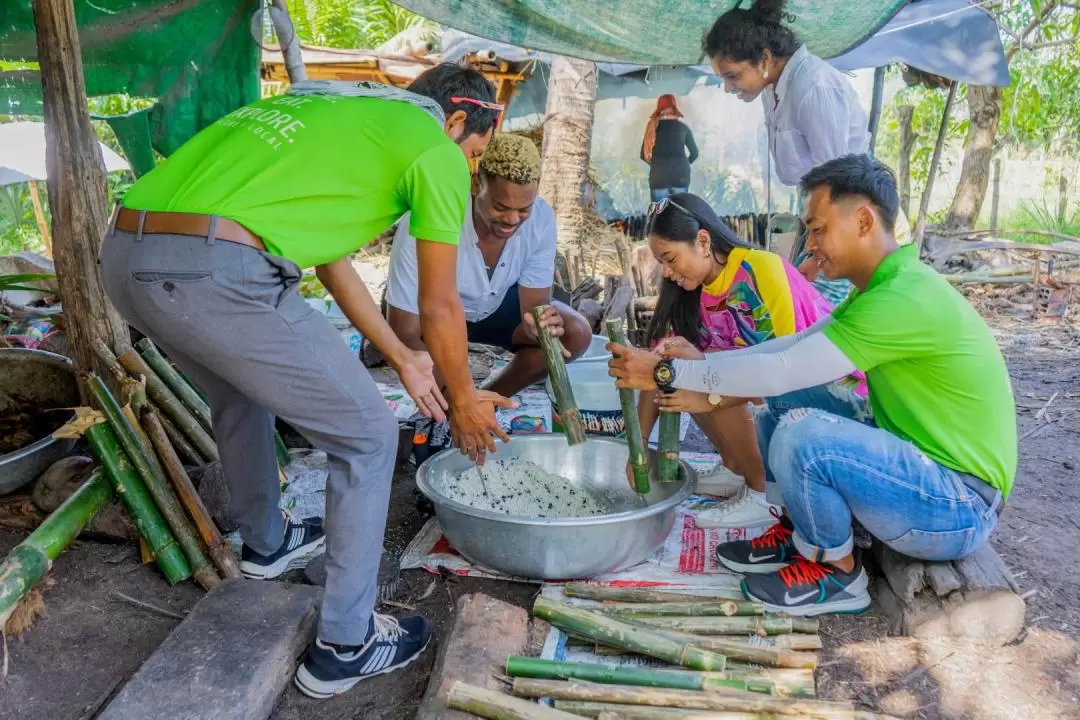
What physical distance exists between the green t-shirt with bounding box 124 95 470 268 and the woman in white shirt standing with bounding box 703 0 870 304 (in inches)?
70.8

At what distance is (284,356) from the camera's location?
1819mm

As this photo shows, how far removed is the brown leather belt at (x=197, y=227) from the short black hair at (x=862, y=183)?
144cm

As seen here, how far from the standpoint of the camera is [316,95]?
6.21ft

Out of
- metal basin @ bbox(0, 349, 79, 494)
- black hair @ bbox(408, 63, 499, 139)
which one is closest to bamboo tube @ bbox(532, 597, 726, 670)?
black hair @ bbox(408, 63, 499, 139)

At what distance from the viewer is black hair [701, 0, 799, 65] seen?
318 cm

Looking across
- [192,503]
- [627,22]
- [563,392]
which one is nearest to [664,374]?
[563,392]

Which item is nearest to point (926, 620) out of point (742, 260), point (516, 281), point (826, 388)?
point (826, 388)

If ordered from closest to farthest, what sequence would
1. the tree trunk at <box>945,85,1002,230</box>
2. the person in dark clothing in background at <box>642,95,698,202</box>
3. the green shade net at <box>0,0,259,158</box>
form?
the green shade net at <box>0,0,259,158</box>
the person in dark clothing in background at <box>642,95,698,202</box>
the tree trunk at <box>945,85,1002,230</box>

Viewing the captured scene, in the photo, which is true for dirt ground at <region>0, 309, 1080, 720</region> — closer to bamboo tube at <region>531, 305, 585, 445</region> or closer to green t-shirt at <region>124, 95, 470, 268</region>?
bamboo tube at <region>531, 305, 585, 445</region>

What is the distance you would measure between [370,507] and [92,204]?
5.16 feet

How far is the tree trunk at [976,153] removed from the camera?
8.87 m

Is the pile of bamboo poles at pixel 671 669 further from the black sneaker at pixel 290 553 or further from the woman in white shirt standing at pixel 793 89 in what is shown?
the woman in white shirt standing at pixel 793 89

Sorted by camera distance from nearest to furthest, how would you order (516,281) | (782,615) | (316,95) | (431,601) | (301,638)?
(316,95) → (301,638) → (782,615) → (431,601) → (516,281)

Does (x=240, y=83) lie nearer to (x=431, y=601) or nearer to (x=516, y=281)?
(x=516, y=281)
